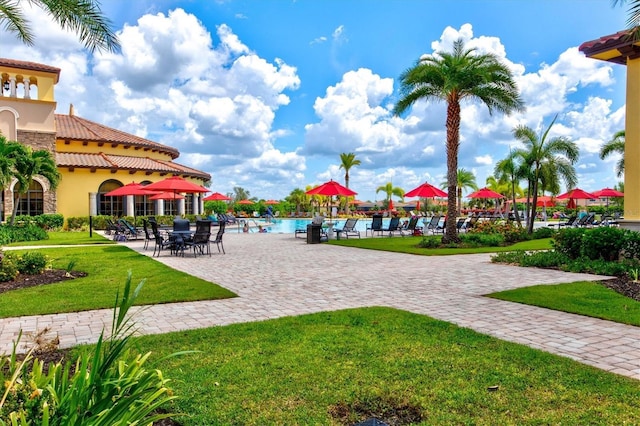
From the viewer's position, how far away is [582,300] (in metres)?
6.89

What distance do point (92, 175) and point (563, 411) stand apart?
30.0m

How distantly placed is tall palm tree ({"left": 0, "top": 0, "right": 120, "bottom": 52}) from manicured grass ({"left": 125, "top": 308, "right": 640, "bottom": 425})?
20.8 feet

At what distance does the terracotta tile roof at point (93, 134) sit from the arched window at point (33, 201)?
Result: 601 cm

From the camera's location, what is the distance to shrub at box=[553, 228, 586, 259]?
1109 centimetres

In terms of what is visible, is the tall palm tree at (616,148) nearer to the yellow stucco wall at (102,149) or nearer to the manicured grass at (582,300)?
the manicured grass at (582,300)

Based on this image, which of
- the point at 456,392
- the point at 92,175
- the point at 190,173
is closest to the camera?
the point at 456,392

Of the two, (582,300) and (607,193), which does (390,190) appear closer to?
(607,193)

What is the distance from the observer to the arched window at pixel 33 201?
25391mm

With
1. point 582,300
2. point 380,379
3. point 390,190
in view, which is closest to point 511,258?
point 582,300

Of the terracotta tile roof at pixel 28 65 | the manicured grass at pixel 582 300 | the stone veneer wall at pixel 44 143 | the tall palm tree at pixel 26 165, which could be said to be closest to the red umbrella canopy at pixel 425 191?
the manicured grass at pixel 582 300

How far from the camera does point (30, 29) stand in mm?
9336

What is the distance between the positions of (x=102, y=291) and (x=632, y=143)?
40.7 feet

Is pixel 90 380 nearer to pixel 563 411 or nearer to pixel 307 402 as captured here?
pixel 307 402

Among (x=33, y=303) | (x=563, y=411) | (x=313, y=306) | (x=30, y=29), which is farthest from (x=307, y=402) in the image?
(x=30, y=29)
